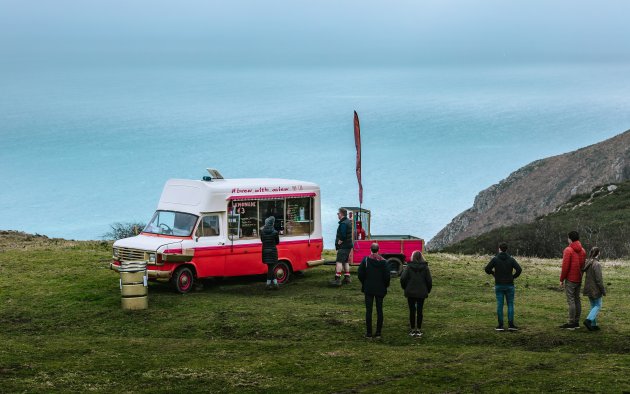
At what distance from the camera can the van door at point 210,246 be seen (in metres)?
24.2

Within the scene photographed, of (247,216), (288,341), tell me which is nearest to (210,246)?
(247,216)

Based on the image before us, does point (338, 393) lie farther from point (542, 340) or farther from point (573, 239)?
point (573, 239)

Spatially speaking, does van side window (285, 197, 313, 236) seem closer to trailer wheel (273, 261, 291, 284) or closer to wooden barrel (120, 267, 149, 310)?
trailer wheel (273, 261, 291, 284)

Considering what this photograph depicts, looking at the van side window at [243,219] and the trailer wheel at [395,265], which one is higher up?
the van side window at [243,219]

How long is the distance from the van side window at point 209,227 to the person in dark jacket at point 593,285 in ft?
33.0

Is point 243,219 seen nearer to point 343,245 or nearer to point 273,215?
point 273,215

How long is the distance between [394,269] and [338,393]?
12.7m

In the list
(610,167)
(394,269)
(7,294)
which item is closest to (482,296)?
(394,269)

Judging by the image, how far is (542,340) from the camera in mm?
18234

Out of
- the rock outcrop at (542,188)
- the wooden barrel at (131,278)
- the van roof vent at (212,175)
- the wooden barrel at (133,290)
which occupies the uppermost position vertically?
the rock outcrop at (542,188)

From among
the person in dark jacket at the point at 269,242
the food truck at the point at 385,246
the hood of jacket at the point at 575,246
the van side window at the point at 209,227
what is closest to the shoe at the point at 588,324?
the hood of jacket at the point at 575,246

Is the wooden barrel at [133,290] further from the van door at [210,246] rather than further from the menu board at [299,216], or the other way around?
the menu board at [299,216]

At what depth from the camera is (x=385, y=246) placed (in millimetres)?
27312

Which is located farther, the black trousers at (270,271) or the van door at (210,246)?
the black trousers at (270,271)
